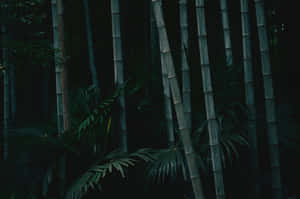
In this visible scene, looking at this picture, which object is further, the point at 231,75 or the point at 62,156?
the point at 231,75

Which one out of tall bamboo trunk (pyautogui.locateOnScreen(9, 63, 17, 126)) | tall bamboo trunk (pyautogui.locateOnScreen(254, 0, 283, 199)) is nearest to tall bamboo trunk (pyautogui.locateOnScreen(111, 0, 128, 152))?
tall bamboo trunk (pyautogui.locateOnScreen(254, 0, 283, 199))

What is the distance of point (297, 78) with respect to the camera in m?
4.29

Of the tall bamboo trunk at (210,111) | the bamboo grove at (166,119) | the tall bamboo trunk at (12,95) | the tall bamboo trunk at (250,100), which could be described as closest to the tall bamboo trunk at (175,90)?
the bamboo grove at (166,119)

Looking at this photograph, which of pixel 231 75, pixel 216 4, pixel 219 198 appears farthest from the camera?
pixel 216 4

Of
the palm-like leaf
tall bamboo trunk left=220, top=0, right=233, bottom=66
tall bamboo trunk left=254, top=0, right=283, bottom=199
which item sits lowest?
the palm-like leaf

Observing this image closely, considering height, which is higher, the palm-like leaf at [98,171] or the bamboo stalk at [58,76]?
the bamboo stalk at [58,76]

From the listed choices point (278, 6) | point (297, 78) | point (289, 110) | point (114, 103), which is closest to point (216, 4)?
point (278, 6)

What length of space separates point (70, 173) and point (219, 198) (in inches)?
43.9

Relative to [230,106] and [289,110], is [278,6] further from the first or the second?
[230,106]

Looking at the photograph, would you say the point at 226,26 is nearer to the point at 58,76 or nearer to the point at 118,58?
the point at 118,58

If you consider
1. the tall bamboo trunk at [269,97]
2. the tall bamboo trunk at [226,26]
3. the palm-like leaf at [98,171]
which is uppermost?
the tall bamboo trunk at [226,26]

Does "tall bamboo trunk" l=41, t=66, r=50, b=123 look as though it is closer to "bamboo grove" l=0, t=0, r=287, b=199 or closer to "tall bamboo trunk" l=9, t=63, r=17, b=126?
"tall bamboo trunk" l=9, t=63, r=17, b=126

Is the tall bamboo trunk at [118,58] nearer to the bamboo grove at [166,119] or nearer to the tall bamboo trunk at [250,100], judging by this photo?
the bamboo grove at [166,119]

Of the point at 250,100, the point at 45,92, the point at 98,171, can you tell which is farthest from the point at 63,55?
the point at 45,92
